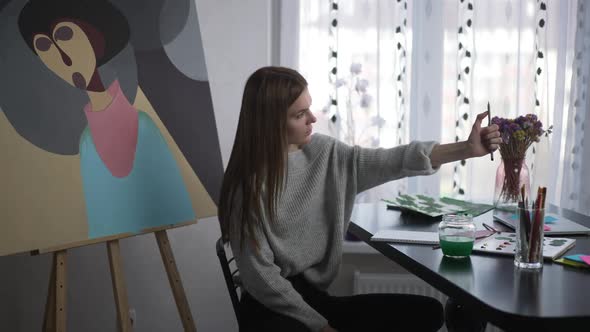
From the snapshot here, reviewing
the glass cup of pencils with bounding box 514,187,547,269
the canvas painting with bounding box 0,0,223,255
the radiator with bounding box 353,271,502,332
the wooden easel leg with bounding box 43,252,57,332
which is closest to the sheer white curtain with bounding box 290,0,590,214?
the radiator with bounding box 353,271,502,332

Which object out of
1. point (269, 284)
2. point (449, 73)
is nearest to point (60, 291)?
point (269, 284)

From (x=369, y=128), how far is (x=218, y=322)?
3.37 ft

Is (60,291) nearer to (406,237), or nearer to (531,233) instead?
(406,237)

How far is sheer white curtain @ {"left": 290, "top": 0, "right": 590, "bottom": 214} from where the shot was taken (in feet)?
8.41

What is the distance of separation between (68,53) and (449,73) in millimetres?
1590

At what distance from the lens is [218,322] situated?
2596mm

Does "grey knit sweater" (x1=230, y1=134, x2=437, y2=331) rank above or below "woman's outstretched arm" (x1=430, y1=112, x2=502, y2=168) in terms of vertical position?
below

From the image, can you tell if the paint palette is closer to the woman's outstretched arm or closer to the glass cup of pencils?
the glass cup of pencils

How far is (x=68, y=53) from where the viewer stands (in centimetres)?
166

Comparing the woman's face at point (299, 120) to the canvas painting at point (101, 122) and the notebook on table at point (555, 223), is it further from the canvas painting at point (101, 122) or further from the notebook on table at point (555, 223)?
the notebook on table at point (555, 223)

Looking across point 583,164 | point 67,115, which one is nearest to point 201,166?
point 67,115

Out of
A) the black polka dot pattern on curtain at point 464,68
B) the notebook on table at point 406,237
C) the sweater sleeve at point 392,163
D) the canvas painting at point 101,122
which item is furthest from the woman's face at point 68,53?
the black polka dot pattern on curtain at point 464,68

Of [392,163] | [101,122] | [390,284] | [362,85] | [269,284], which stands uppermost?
[362,85]

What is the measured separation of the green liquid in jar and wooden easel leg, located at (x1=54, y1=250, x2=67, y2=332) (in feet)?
3.18
